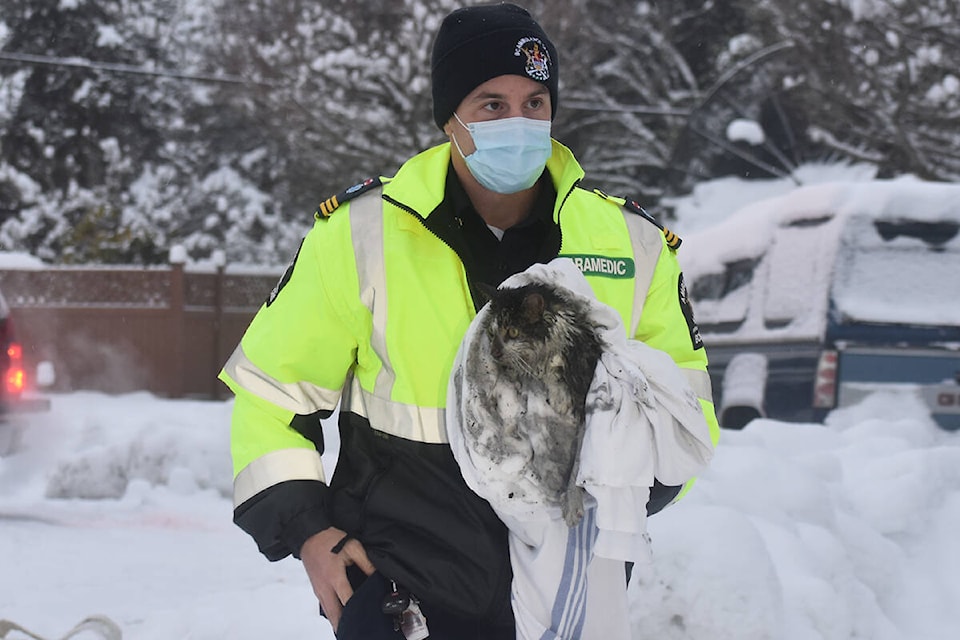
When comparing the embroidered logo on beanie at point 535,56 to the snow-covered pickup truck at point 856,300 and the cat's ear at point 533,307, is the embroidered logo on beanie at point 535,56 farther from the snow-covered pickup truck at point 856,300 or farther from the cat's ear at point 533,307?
the snow-covered pickup truck at point 856,300

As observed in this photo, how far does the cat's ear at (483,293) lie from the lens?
1846 mm

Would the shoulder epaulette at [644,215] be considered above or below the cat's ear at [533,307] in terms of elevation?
above

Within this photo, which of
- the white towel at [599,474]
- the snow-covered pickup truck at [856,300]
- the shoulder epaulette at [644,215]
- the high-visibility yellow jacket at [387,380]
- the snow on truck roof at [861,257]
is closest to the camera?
the white towel at [599,474]

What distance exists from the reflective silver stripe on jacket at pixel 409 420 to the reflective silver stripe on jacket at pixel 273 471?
0.49 feet

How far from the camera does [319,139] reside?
671 inches

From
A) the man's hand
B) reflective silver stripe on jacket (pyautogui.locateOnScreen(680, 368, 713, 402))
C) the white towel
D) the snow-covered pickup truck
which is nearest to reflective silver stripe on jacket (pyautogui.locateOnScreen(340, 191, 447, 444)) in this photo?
the white towel

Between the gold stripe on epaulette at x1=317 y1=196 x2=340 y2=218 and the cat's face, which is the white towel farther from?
the gold stripe on epaulette at x1=317 y1=196 x2=340 y2=218

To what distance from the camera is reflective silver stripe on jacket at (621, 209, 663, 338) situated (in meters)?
2.12

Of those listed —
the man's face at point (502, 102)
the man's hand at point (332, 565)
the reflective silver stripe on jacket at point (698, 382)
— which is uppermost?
the man's face at point (502, 102)

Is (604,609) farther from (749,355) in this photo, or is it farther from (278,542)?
(749,355)

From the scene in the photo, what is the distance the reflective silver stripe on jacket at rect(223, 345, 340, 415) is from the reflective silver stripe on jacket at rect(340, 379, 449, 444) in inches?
4.3

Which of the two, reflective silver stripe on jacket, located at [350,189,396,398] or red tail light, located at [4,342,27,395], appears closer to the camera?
reflective silver stripe on jacket, located at [350,189,396,398]

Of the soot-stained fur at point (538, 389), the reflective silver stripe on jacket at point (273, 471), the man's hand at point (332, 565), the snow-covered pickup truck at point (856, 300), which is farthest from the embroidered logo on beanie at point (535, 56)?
the snow-covered pickup truck at point (856, 300)

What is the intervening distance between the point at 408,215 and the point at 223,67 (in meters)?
19.1
